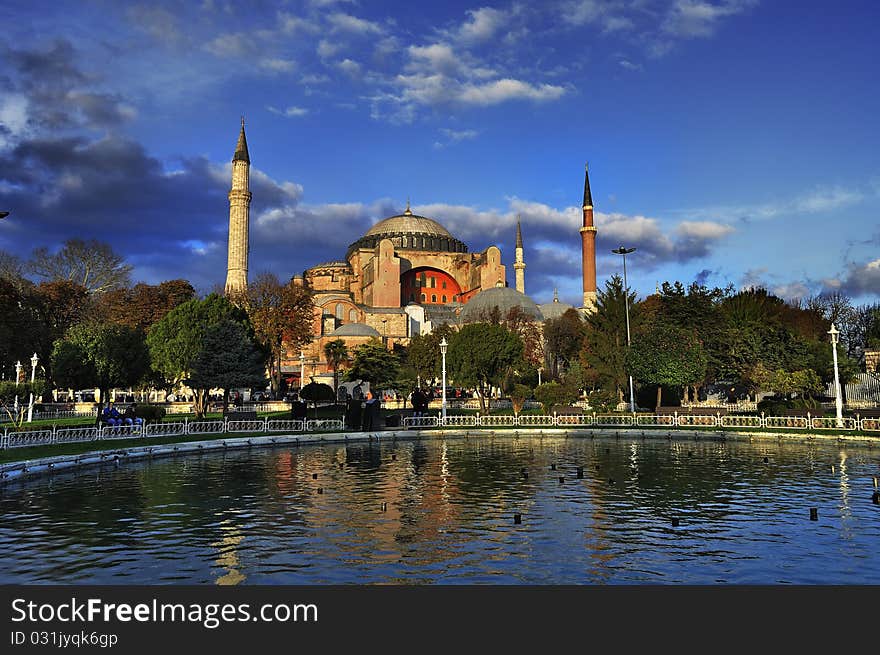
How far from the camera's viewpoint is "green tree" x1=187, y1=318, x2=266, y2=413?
29.2 metres

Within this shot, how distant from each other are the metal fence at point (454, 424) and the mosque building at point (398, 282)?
98.1 ft

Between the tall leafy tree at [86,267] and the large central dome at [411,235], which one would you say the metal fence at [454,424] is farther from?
the large central dome at [411,235]

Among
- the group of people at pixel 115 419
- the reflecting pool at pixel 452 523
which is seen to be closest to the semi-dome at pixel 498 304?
→ the group of people at pixel 115 419

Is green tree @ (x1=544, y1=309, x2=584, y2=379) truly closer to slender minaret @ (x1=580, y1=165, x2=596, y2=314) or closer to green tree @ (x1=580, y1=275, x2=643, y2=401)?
slender minaret @ (x1=580, y1=165, x2=596, y2=314)

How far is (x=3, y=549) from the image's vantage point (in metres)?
7.82

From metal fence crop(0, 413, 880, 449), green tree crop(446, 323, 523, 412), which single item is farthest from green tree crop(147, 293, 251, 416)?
green tree crop(446, 323, 523, 412)

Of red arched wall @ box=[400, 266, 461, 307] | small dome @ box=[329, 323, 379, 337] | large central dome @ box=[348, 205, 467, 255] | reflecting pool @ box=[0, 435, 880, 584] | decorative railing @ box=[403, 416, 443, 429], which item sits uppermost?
large central dome @ box=[348, 205, 467, 255]

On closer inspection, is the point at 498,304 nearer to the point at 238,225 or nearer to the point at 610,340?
the point at 238,225

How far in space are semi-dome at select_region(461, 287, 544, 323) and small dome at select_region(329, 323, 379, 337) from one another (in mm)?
10228

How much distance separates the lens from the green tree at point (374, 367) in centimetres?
4066
